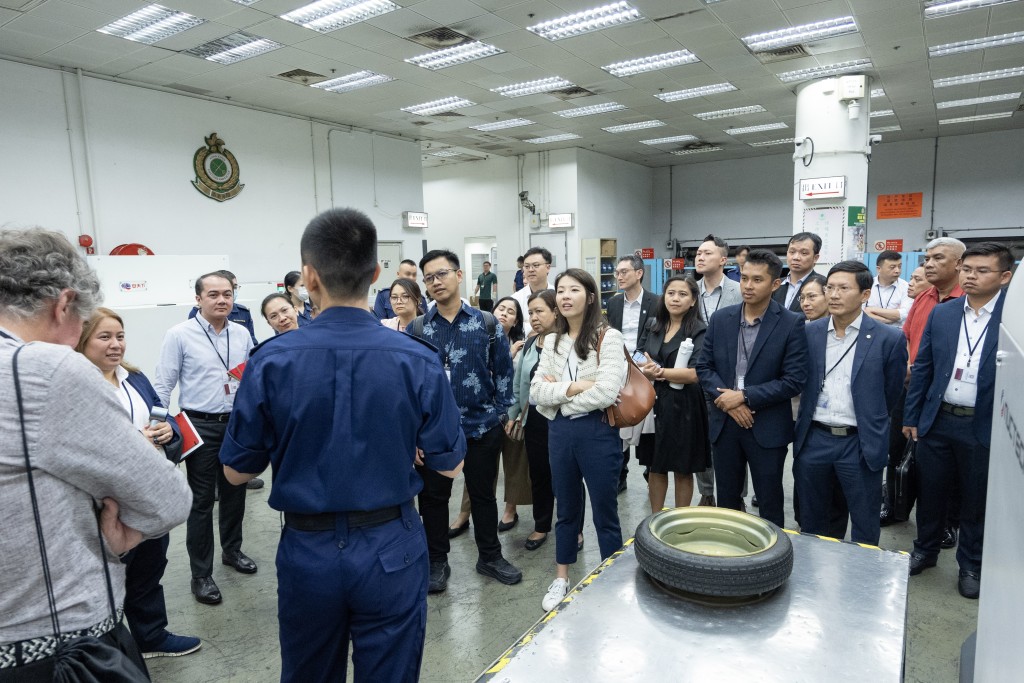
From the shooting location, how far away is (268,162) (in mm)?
8672

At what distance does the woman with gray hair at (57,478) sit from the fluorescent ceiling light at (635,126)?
1094 cm

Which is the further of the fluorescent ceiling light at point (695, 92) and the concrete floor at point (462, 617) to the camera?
the fluorescent ceiling light at point (695, 92)

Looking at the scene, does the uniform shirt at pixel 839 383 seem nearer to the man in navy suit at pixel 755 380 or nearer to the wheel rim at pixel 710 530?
the man in navy suit at pixel 755 380

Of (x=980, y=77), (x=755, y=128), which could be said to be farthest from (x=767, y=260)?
(x=755, y=128)

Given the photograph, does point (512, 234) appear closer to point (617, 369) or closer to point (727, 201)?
point (727, 201)

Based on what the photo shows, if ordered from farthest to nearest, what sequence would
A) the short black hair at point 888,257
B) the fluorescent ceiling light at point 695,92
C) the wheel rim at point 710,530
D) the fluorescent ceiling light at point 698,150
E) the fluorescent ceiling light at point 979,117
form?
the fluorescent ceiling light at point 698,150
the fluorescent ceiling light at point 979,117
the fluorescent ceiling light at point 695,92
the short black hair at point 888,257
the wheel rim at point 710,530

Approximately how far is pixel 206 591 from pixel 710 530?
2.51 m

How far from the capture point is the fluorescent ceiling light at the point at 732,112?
32.9 ft

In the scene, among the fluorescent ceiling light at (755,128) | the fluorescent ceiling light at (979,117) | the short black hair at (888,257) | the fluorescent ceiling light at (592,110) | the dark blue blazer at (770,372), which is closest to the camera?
the dark blue blazer at (770,372)

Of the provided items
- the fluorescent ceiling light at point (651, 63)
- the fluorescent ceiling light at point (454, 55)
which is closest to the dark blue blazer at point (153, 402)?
the fluorescent ceiling light at point (454, 55)

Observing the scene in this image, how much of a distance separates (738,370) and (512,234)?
1099cm

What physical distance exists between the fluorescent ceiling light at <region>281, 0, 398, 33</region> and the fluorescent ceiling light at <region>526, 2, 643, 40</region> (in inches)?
61.7

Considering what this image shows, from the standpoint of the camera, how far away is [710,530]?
6.04ft

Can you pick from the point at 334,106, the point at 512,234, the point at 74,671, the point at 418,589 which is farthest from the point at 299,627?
the point at 512,234
